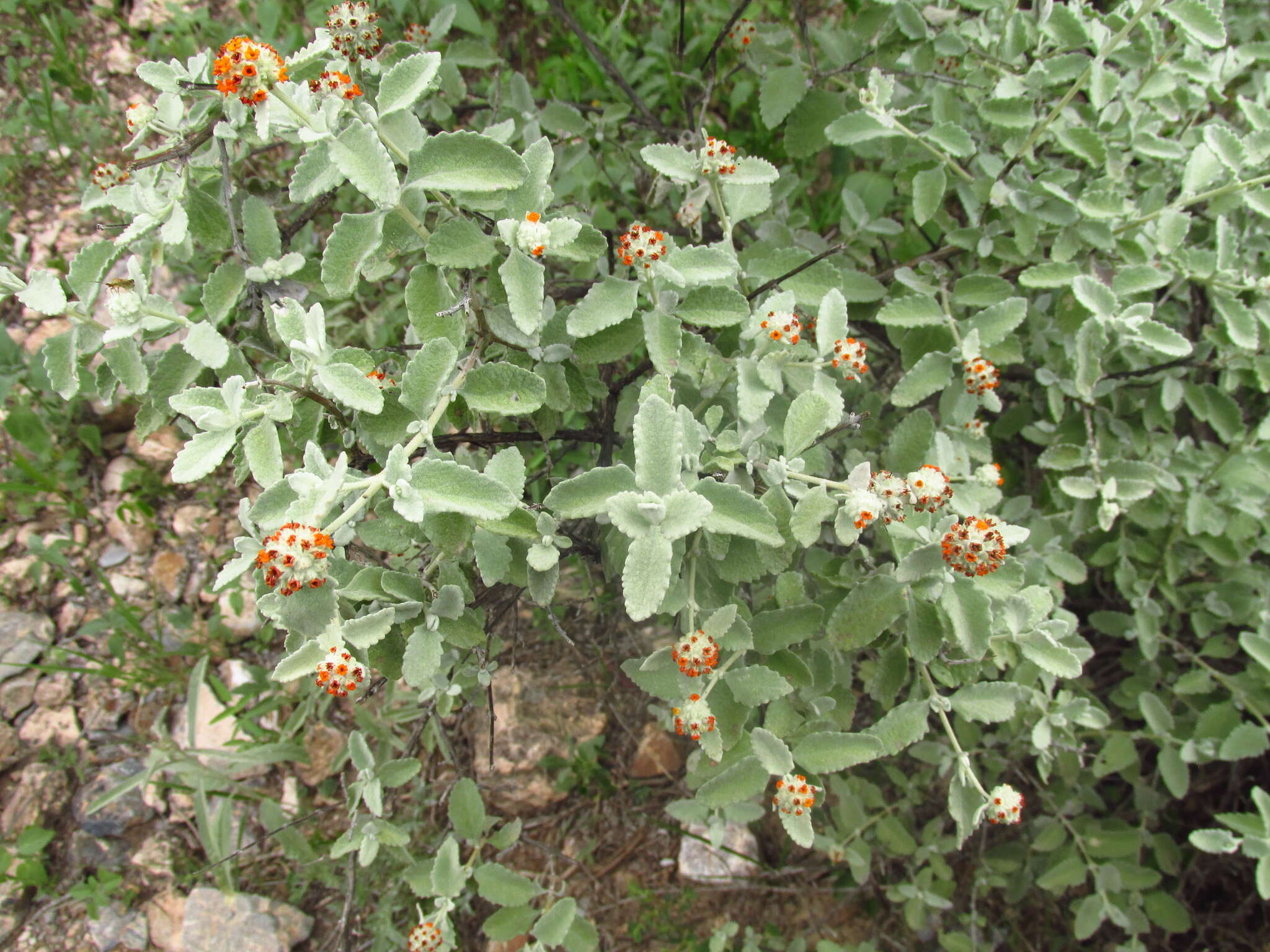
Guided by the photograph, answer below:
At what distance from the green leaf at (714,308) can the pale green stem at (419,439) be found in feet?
1.64

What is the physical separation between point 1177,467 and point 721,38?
1967mm

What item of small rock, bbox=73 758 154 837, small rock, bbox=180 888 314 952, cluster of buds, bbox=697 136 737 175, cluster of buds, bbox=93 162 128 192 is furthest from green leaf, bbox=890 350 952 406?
small rock, bbox=73 758 154 837

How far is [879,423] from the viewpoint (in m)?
2.91

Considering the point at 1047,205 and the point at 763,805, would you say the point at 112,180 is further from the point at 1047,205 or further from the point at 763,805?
the point at 763,805

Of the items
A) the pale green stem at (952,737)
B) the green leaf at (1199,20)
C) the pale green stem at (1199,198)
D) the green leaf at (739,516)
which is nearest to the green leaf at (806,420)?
the green leaf at (739,516)

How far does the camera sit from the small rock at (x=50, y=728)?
126 inches

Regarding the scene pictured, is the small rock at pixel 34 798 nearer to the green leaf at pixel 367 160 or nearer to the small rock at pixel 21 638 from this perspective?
the small rock at pixel 21 638

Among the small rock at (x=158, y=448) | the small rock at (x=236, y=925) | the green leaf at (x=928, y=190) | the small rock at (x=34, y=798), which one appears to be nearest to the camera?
the green leaf at (x=928, y=190)

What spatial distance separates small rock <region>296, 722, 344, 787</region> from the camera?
326cm

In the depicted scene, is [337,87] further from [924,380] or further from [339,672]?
[924,380]

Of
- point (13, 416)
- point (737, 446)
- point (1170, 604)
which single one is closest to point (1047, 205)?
point (737, 446)

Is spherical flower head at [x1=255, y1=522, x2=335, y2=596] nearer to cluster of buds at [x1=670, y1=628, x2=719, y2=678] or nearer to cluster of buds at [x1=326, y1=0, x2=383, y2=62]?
cluster of buds at [x1=670, y1=628, x2=719, y2=678]

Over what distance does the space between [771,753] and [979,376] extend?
45.6 inches

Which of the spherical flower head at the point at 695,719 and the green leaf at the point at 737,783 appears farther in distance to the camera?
the green leaf at the point at 737,783
